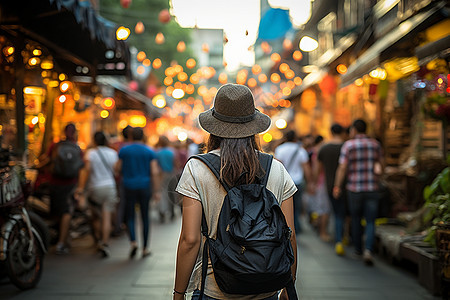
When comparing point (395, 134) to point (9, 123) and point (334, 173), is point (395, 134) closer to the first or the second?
point (334, 173)

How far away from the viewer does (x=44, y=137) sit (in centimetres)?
1008

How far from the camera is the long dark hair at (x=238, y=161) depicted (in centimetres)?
277

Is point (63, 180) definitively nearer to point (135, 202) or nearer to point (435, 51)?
point (135, 202)

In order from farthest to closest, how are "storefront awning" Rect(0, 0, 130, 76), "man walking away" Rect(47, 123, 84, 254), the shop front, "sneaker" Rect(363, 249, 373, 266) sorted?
1. "man walking away" Rect(47, 123, 84, 254)
2. "sneaker" Rect(363, 249, 373, 266)
3. the shop front
4. "storefront awning" Rect(0, 0, 130, 76)

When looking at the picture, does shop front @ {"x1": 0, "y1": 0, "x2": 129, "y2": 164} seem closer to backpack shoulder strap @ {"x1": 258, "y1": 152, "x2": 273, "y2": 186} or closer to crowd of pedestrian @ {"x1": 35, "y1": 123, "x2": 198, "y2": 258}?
crowd of pedestrian @ {"x1": 35, "y1": 123, "x2": 198, "y2": 258}

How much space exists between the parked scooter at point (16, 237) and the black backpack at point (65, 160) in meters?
1.66

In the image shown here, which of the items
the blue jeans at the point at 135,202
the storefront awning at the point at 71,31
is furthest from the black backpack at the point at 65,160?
the storefront awning at the point at 71,31

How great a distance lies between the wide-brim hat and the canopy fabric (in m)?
12.7

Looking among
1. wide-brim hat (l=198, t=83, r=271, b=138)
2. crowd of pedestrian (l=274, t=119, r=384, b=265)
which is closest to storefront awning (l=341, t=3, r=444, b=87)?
crowd of pedestrian (l=274, t=119, r=384, b=265)

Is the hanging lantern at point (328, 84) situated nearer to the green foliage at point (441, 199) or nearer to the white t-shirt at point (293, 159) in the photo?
the white t-shirt at point (293, 159)

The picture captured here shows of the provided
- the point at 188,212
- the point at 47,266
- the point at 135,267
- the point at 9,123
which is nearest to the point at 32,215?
the point at 47,266

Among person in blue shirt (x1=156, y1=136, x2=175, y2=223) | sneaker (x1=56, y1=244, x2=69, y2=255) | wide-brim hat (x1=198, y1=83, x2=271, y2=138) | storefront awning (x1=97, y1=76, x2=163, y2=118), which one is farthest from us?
storefront awning (x1=97, y1=76, x2=163, y2=118)

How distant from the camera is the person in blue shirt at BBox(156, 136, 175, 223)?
42.2 ft

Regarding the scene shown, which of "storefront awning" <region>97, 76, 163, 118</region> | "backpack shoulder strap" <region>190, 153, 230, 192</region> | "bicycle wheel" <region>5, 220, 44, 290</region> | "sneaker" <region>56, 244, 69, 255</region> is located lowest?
"sneaker" <region>56, 244, 69, 255</region>
